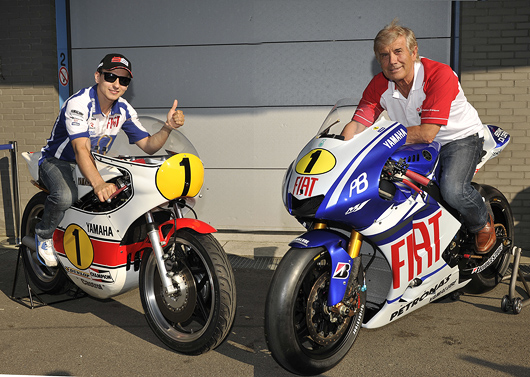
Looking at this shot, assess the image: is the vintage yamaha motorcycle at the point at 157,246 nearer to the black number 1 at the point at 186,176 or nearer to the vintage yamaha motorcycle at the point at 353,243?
the black number 1 at the point at 186,176

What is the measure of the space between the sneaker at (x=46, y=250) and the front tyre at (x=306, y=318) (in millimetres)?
2149

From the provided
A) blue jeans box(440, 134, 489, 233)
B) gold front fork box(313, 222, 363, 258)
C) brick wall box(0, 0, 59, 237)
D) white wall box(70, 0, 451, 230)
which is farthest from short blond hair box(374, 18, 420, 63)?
brick wall box(0, 0, 59, 237)

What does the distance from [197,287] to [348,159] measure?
1.39 meters

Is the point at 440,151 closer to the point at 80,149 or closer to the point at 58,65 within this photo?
the point at 80,149

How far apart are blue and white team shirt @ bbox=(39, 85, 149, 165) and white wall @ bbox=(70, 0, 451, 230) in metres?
3.37

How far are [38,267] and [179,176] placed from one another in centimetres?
A: 222

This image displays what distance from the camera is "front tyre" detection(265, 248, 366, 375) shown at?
314 centimetres

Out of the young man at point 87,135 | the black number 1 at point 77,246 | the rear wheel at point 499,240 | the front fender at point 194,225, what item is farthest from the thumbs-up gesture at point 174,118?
the rear wheel at point 499,240

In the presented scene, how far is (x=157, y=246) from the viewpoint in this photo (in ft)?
12.1

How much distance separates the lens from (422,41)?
7195mm

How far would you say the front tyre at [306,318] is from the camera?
123 inches

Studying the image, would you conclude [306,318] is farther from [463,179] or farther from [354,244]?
[463,179]

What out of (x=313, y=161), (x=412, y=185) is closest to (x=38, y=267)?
(x=313, y=161)

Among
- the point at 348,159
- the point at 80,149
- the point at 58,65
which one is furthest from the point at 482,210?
the point at 58,65
